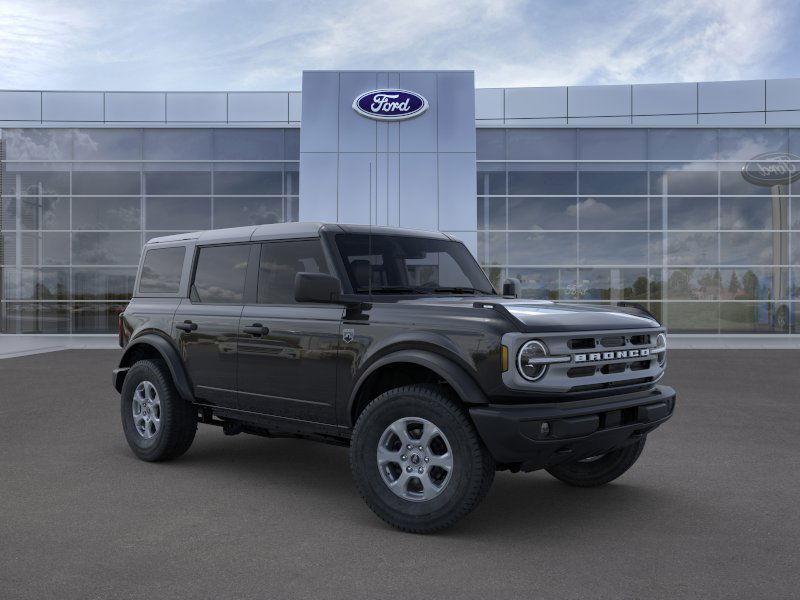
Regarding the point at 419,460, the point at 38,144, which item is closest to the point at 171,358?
the point at 419,460

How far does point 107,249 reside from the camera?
27812 mm

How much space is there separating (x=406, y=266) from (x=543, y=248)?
22.7 meters

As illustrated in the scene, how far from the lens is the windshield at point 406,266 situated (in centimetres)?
542

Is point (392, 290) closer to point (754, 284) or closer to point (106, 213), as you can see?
point (106, 213)

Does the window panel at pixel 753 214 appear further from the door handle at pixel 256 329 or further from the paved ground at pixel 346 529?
the door handle at pixel 256 329

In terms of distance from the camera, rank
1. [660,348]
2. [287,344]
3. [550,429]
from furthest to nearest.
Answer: [287,344] < [660,348] < [550,429]

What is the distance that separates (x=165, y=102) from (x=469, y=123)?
12197 millimetres

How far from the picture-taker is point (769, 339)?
2572 cm

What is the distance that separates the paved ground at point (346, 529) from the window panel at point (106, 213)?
70.9 ft

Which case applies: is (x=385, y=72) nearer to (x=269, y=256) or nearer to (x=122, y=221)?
(x=122, y=221)

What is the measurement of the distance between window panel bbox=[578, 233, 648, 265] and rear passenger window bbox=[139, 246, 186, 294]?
22418 mm

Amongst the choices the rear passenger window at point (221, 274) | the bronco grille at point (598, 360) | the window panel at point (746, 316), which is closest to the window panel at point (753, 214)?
the window panel at point (746, 316)

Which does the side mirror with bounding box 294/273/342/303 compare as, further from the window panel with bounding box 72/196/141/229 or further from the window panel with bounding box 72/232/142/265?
the window panel with bounding box 72/196/141/229

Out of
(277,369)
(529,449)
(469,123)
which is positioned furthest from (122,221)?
(529,449)
